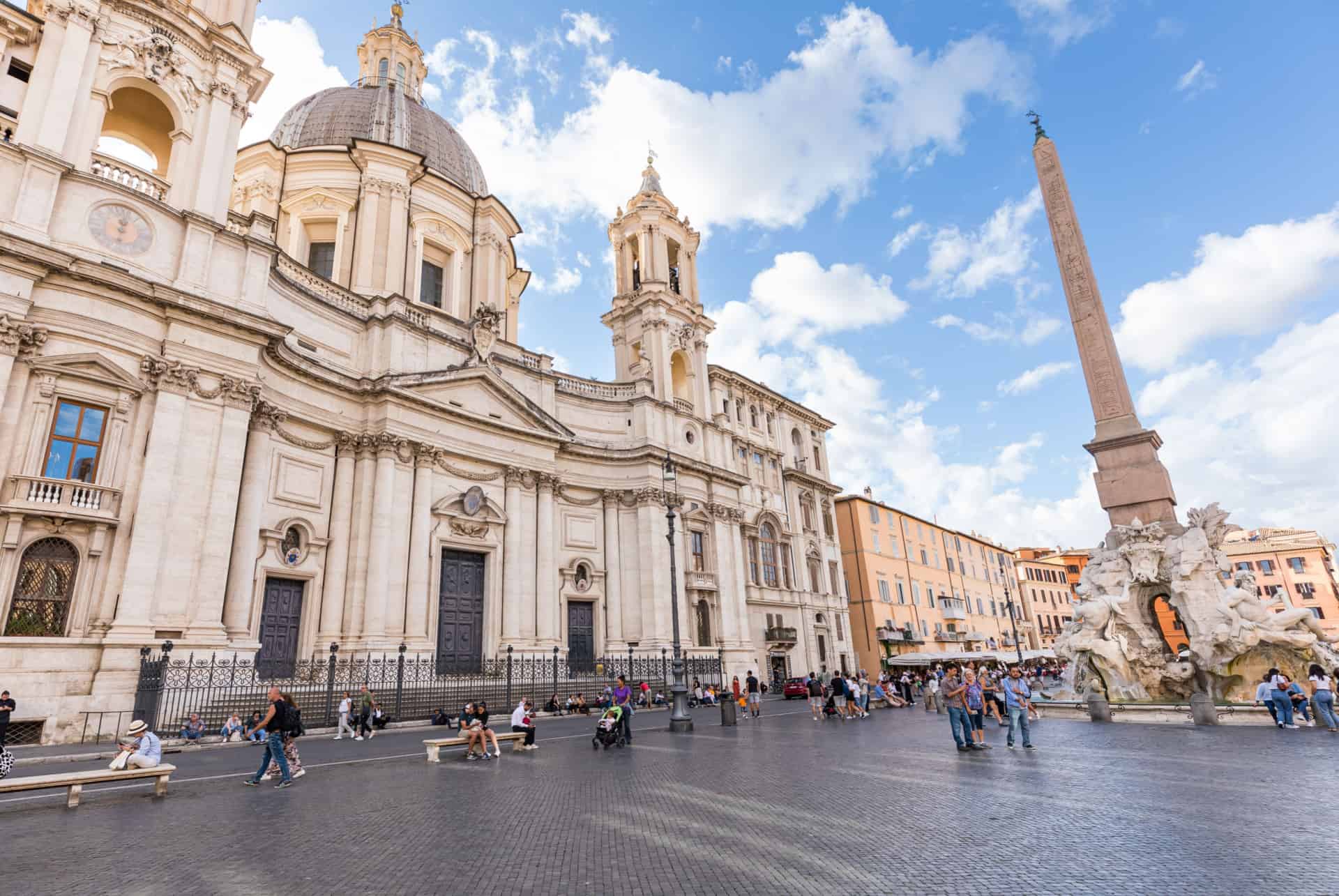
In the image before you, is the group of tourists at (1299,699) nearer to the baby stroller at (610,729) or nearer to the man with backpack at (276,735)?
the baby stroller at (610,729)

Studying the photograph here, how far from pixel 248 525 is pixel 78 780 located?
Answer: 12.6 metres

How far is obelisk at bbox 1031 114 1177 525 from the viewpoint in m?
18.0

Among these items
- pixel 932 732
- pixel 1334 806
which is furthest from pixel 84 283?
pixel 1334 806

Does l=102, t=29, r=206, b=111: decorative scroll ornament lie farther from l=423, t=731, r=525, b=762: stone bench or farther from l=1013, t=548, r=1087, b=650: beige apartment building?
l=1013, t=548, r=1087, b=650: beige apartment building

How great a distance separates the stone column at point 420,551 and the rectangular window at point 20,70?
1549 cm

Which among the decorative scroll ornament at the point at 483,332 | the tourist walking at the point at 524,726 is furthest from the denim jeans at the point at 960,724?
the decorative scroll ornament at the point at 483,332

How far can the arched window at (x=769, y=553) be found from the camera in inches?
1495

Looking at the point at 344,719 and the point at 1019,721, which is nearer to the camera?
the point at 1019,721

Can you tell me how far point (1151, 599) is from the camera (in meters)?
17.4

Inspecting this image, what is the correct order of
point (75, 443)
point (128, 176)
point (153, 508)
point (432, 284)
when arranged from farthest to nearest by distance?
point (432, 284) < point (128, 176) < point (153, 508) < point (75, 443)

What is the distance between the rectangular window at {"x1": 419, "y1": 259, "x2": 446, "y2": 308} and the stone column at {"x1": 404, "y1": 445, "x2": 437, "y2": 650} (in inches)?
414

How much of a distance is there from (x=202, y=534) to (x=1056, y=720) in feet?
70.9

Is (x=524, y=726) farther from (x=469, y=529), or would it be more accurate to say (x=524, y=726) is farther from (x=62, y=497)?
(x=469, y=529)

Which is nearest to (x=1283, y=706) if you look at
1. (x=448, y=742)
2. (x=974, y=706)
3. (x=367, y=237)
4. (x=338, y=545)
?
(x=974, y=706)
